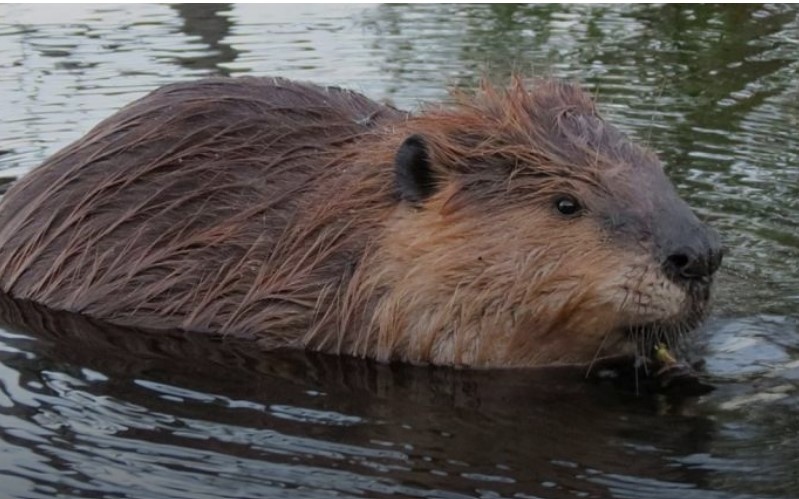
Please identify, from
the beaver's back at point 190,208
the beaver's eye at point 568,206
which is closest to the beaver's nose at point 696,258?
the beaver's eye at point 568,206

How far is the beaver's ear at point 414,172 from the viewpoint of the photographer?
222 inches

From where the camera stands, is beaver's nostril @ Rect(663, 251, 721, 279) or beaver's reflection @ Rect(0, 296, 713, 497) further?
beaver's nostril @ Rect(663, 251, 721, 279)

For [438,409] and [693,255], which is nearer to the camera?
[693,255]

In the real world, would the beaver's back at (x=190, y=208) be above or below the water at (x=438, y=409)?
above

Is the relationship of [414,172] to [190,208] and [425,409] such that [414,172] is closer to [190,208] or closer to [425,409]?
[425,409]

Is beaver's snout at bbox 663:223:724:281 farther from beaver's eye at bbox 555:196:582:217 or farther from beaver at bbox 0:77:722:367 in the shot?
beaver's eye at bbox 555:196:582:217

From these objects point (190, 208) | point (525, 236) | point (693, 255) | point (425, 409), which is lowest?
point (425, 409)

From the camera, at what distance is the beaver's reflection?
15.3 feet

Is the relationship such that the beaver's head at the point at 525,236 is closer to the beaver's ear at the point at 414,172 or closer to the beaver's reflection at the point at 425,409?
the beaver's ear at the point at 414,172

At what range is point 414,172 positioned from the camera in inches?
223

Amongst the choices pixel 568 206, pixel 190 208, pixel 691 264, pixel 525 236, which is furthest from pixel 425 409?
pixel 190 208

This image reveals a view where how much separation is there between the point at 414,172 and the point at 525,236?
491mm

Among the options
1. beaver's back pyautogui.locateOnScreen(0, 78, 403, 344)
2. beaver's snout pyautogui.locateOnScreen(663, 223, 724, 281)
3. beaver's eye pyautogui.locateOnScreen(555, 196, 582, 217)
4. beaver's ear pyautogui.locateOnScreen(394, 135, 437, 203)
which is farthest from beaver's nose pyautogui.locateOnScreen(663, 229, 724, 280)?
beaver's back pyautogui.locateOnScreen(0, 78, 403, 344)

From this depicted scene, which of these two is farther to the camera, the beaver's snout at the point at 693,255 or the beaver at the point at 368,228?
the beaver at the point at 368,228
